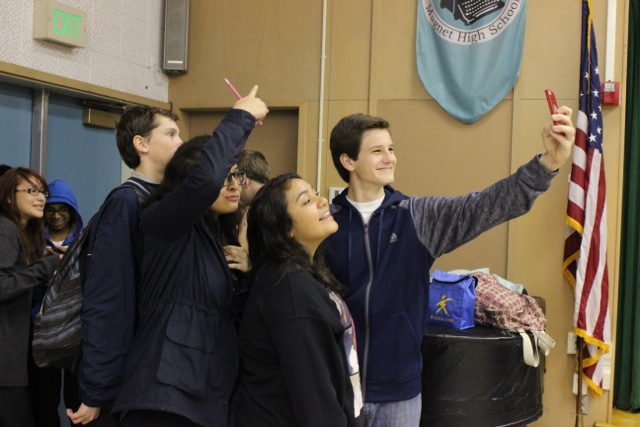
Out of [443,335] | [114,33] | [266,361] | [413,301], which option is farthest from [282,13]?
[266,361]

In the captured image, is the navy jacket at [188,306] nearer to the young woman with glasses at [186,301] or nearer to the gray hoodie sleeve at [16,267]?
the young woman with glasses at [186,301]

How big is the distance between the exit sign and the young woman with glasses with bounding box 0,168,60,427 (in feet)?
4.11

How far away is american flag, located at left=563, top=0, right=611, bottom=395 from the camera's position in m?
3.87

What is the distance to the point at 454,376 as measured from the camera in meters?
2.88

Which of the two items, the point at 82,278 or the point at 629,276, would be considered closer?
the point at 82,278

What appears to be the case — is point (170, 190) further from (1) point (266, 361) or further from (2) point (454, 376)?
(2) point (454, 376)

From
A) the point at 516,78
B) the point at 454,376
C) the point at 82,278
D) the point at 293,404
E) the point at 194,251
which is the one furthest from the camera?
the point at 516,78

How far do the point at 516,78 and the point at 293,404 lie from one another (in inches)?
125

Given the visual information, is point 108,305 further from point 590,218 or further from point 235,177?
point 590,218

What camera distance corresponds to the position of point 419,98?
442cm

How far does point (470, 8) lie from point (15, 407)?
3.36m

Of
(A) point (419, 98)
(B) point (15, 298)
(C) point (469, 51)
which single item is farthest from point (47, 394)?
(C) point (469, 51)

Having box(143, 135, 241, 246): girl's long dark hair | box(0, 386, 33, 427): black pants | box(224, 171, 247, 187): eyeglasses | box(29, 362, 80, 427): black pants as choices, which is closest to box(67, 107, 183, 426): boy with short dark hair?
box(143, 135, 241, 246): girl's long dark hair

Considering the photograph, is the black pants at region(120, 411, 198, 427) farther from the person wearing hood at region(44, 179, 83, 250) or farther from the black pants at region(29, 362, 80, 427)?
the person wearing hood at region(44, 179, 83, 250)
